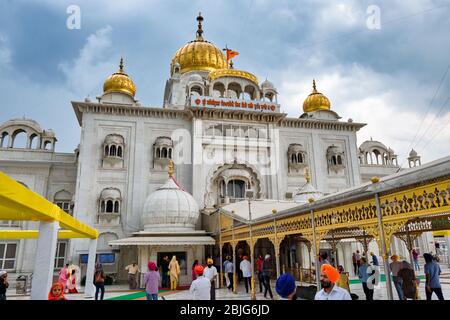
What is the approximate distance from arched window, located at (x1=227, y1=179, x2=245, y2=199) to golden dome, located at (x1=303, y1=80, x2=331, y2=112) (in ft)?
28.5

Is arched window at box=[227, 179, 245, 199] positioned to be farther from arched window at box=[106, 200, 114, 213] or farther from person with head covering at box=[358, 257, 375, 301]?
person with head covering at box=[358, 257, 375, 301]

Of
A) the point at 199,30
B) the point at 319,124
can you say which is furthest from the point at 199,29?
the point at 319,124

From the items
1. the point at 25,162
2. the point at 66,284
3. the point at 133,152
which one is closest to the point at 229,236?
the point at 66,284

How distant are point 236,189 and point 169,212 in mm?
5450

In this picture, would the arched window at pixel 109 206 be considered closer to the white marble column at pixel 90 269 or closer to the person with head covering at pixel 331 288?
the white marble column at pixel 90 269

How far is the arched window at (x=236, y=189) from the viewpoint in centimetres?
1989

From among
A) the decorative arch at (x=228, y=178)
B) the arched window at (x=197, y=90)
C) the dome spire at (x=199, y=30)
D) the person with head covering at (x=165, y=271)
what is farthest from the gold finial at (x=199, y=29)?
the person with head covering at (x=165, y=271)

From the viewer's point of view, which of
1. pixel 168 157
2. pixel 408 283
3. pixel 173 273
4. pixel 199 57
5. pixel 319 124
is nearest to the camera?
pixel 408 283

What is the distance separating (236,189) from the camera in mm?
20109

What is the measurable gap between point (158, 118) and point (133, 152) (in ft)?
8.86

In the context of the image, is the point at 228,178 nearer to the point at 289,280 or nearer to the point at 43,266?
the point at 43,266

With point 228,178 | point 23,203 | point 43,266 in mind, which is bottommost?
point 43,266

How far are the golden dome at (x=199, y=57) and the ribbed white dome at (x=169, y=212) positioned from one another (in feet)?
42.1

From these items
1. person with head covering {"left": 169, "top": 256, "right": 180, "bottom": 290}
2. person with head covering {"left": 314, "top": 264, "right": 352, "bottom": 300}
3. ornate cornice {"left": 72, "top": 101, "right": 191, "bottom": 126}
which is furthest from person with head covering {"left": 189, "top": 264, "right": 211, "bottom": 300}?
ornate cornice {"left": 72, "top": 101, "right": 191, "bottom": 126}
